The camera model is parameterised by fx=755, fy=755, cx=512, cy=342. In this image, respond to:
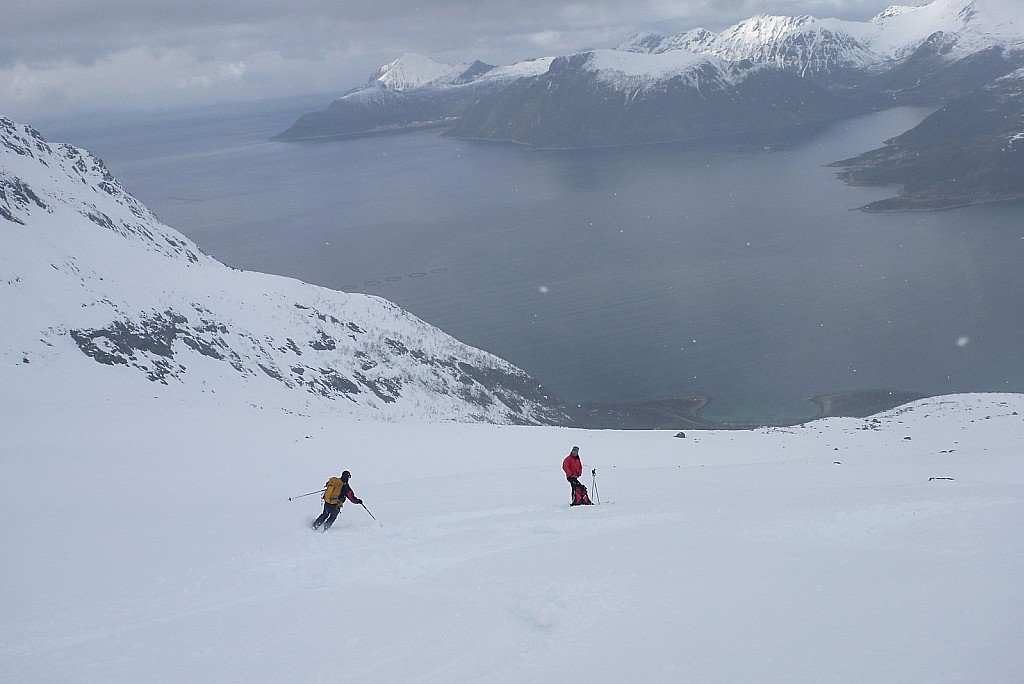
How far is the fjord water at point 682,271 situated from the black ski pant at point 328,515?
3634 cm

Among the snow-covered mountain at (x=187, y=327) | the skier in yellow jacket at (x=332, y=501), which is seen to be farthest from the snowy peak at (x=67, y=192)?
the skier in yellow jacket at (x=332, y=501)

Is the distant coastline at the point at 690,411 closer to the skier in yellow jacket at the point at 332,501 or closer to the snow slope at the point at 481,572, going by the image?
the snow slope at the point at 481,572

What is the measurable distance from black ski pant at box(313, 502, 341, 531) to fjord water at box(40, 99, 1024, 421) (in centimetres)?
3634

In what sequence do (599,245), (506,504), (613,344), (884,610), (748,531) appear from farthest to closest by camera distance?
(599,245) < (613,344) < (506,504) < (748,531) < (884,610)

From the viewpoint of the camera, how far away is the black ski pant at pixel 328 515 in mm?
11047

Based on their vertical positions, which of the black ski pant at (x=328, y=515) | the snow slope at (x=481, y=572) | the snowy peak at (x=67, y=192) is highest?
the snowy peak at (x=67, y=192)

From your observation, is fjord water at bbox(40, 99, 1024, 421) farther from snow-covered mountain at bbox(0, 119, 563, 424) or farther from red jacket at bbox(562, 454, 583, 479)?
red jacket at bbox(562, 454, 583, 479)

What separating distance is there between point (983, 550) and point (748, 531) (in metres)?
2.80

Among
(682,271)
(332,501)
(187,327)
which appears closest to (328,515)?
(332,501)

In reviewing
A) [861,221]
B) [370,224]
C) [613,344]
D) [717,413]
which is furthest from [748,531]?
[370,224]

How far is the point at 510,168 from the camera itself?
177 metres

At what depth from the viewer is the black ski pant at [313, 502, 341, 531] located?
1105 centimetres

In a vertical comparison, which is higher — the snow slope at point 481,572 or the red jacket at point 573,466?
the red jacket at point 573,466

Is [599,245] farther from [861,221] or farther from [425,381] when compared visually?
[425,381]
